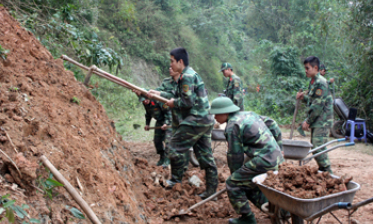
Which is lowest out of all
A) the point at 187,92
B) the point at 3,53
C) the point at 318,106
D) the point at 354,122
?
the point at 354,122

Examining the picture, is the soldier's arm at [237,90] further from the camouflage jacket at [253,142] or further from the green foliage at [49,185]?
the green foliage at [49,185]

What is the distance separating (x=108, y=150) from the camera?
13.2ft

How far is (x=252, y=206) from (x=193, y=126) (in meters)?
1.38

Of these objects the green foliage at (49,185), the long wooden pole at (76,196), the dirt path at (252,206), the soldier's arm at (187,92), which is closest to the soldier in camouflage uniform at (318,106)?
the dirt path at (252,206)

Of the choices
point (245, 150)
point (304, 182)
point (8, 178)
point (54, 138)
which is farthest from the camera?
point (245, 150)

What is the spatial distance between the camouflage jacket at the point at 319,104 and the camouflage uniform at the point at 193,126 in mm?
1878

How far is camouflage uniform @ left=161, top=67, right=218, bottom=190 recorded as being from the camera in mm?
4387

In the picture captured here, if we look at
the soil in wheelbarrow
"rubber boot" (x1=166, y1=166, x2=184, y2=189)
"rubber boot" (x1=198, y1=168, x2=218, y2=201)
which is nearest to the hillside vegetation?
"rubber boot" (x1=166, y1=166, x2=184, y2=189)

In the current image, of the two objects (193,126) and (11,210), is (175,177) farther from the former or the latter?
(11,210)

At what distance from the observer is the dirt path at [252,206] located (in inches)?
155

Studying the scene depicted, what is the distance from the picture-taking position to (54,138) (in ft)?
10.1

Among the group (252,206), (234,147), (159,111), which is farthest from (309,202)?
(159,111)

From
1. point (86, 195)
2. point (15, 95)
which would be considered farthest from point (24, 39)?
point (86, 195)

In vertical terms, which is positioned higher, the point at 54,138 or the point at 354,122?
the point at 54,138
